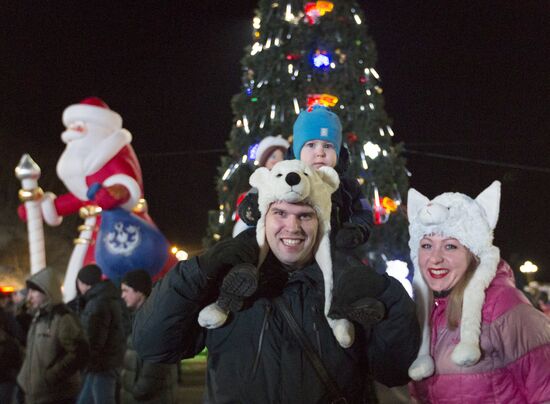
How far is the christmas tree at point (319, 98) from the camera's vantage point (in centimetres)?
1311

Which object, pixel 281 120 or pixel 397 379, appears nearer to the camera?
pixel 397 379

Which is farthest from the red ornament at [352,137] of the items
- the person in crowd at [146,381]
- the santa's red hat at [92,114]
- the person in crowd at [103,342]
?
the person in crowd at [146,381]

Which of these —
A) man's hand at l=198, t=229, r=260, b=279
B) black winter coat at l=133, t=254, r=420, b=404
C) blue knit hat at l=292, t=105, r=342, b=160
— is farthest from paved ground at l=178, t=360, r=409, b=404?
man's hand at l=198, t=229, r=260, b=279

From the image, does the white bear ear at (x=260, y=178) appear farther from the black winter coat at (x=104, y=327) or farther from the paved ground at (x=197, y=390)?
the paved ground at (x=197, y=390)

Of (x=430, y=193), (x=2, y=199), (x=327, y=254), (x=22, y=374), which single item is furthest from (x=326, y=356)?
(x=2, y=199)

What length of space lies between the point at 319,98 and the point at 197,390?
596 centimetres

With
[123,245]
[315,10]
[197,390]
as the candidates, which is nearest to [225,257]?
[197,390]

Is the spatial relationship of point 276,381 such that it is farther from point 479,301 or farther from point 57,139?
point 57,139

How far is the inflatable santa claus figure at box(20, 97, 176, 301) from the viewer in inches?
559

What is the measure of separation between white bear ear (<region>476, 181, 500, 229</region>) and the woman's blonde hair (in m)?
0.21

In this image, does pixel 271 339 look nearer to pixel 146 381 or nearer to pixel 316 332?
pixel 316 332

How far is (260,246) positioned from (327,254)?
30 cm

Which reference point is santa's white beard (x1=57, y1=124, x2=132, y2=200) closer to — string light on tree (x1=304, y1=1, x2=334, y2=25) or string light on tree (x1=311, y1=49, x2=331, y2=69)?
string light on tree (x1=311, y1=49, x2=331, y2=69)

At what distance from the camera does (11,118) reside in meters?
26.6
